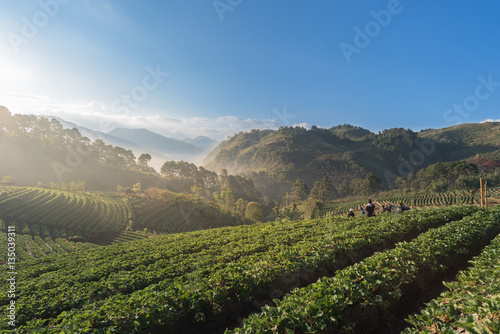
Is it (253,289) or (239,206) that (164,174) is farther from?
(253,289)

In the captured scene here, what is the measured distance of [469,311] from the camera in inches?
173

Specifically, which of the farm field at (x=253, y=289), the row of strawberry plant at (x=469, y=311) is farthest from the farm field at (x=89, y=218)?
the row of strawberry plant at (x=469, y=311)

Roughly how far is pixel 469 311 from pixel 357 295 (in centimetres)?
220

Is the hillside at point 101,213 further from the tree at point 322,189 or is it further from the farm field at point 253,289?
the tree at point 322,189

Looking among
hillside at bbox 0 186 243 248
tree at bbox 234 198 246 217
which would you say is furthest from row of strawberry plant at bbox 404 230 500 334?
tree at bbox 234 198 246 217

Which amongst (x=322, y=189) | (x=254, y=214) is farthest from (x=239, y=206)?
(x=322, y=189)

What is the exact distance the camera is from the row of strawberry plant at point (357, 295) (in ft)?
16.2

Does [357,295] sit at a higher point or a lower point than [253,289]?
higher

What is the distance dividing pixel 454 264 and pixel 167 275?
44.4ft

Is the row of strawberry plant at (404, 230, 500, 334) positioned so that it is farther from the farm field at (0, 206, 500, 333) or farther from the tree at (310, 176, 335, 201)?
the tree at (310, 176, 335, 201)

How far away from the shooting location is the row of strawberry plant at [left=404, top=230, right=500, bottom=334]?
3736mm

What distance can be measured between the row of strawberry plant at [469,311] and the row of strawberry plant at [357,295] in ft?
4.19

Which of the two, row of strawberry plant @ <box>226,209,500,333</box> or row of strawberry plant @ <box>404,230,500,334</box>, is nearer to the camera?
row of strawberry plant @ <box>404,230,500,334</box>

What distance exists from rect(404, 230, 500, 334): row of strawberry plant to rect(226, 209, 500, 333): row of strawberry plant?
4.19 ft
